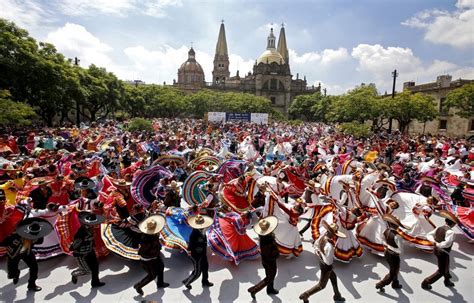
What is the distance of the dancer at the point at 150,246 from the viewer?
438cm

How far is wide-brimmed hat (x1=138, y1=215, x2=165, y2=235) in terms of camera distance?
4.32 m

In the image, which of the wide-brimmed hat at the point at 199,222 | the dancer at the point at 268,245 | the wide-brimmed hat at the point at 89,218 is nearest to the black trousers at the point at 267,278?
the dancer at the point at 268,245

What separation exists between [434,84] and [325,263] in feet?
140

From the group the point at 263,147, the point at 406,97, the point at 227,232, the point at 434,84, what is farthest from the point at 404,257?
the point at 434,84

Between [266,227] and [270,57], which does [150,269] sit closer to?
[266,227]

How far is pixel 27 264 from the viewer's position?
4594 mm

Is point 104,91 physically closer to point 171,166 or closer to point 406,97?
point 171,166

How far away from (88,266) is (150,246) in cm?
120

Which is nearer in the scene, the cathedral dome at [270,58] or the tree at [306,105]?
the tree at [306,105]

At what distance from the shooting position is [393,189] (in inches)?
282

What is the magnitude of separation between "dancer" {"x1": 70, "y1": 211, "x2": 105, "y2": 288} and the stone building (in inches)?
1408

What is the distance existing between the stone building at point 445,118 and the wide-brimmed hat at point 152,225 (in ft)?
115

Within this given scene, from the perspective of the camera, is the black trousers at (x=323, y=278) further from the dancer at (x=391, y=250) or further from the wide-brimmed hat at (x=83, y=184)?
the wide-brimmed hat at (x=83, y=184)

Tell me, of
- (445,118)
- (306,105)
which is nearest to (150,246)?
(445,118)
